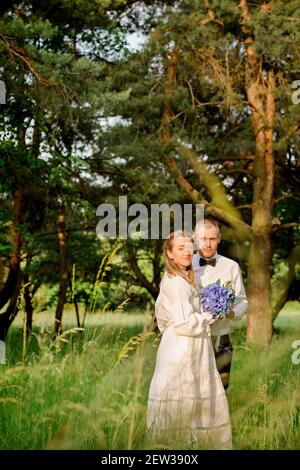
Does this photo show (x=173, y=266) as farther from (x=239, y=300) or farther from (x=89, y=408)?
(x=89, y=408)

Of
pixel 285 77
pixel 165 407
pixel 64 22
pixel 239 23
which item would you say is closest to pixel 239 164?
pixel 285 77

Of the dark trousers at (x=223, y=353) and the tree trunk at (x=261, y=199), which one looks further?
the tree trunk at (x=261, y=199)

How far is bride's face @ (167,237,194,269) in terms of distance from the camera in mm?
4781

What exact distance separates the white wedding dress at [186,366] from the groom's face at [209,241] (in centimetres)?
65

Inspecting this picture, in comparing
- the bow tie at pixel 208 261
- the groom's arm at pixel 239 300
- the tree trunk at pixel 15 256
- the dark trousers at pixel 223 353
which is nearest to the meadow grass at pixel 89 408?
the dark trousers at pixel 223 353

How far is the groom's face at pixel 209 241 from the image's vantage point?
17.4 feet

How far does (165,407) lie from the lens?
432 cm

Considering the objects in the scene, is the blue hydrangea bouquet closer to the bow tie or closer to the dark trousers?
the bow tie

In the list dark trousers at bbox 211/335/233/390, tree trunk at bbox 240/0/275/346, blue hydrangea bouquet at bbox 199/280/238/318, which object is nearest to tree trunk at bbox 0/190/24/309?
tree trunk at bbox 240/0/275/346

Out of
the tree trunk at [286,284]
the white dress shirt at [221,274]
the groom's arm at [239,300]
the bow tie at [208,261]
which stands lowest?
the tree trunk at [286,284]

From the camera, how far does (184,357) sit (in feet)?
15.3

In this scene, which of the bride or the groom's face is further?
the groom's face

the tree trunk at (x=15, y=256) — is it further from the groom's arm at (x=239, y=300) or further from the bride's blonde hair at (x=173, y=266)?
the bride's blonde hair at (x=173, y=266)
